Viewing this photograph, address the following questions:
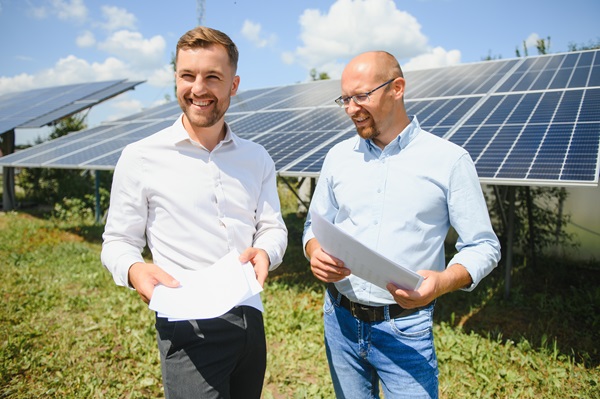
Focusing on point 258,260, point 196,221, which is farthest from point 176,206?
point 258,260

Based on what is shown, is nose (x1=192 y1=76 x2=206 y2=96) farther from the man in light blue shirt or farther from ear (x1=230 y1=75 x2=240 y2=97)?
the man in light blue shirt

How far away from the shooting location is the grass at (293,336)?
3742 mm

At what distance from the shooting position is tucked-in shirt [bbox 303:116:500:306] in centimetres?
185

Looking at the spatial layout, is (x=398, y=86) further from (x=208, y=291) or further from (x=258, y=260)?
(x=208, y=291)

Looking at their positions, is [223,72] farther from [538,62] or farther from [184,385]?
[538,62]

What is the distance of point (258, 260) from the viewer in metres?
1.79

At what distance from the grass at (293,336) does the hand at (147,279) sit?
7.93 ft

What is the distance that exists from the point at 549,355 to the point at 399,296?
346 cm

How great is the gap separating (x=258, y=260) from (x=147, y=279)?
44 centimetres

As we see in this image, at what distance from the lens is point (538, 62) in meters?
8.91

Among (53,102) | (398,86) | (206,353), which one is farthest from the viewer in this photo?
(53,102)

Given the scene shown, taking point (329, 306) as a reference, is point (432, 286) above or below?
above

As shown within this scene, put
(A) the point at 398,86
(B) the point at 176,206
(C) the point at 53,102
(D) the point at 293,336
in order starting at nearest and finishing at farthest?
1. (B) the point at 176,206
2. (A) the point at 398,86
3. (D) the point at 293,336
4. (C) the point at 53,102

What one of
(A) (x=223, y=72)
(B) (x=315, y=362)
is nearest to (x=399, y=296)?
(A) (x=223, y=72)
